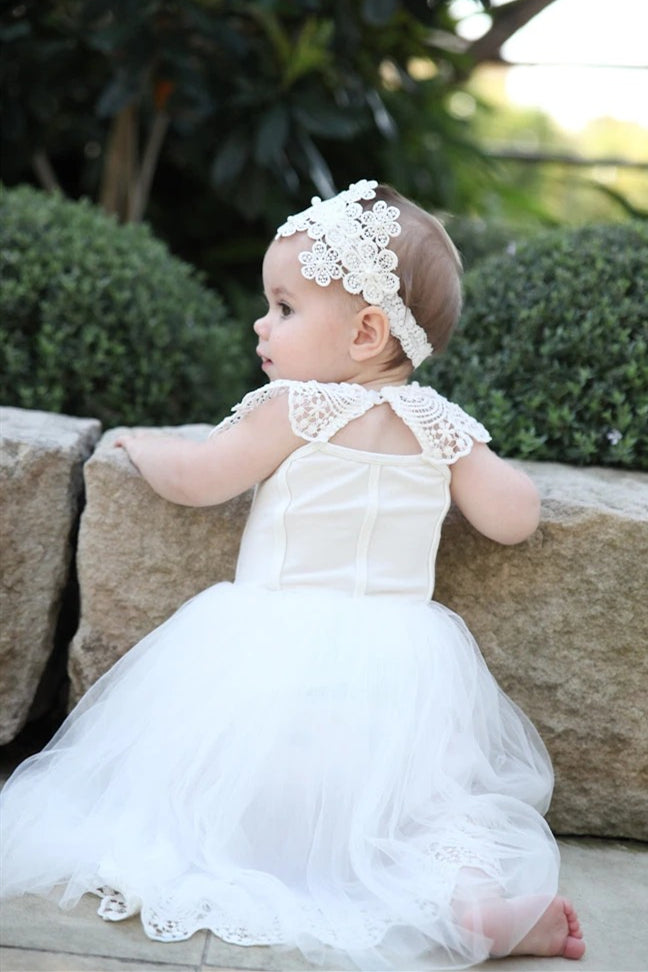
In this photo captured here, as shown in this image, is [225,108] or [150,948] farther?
[225,108]

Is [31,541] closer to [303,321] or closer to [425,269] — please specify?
[303,321]

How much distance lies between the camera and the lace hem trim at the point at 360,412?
87.6 inches

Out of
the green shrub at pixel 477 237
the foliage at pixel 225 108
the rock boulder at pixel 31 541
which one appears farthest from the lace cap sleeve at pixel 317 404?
the green shrub at pixel 477 237

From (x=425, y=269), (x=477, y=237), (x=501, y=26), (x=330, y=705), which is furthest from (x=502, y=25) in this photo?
(x=330, y=705)

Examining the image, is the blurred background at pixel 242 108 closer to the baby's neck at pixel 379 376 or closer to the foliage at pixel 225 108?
the foliage at pixel 225 108

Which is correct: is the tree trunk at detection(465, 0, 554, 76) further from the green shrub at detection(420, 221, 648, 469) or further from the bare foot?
the bare foot

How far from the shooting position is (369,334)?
7.56 ft

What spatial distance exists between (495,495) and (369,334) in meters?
0.43

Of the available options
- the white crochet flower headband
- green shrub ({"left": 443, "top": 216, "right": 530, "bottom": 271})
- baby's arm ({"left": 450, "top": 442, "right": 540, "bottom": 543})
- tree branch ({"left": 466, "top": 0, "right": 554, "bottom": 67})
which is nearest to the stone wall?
baby's arm ({"left": 450, "top": 442, "right": 540, "bottom": 543})

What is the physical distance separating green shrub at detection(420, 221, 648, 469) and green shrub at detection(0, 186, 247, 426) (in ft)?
2.62

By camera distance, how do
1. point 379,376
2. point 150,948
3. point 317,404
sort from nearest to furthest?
point 150,948 < point 317,404 < point 379,376

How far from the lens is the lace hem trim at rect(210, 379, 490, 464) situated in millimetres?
2225

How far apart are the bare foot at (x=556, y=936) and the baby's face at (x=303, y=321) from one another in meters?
1.14

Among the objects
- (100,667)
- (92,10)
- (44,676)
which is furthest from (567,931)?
(92,10)
